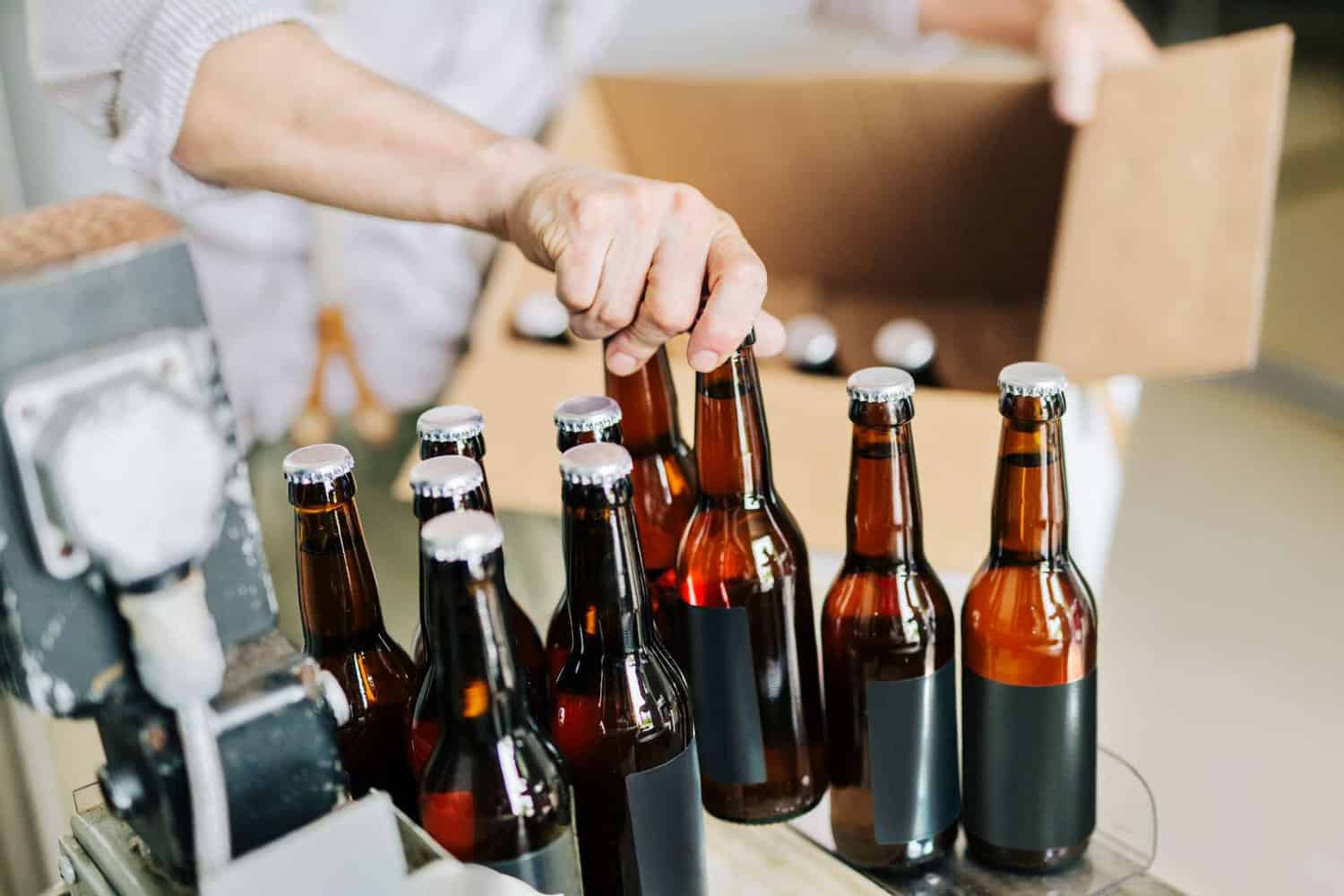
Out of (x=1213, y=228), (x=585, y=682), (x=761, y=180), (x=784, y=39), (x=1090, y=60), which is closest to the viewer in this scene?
(x=585, y=682)

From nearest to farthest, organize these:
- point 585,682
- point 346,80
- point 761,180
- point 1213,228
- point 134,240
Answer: point 134,240 < point 585,682 < point 346,80 < point 1213,228 < point 761,180

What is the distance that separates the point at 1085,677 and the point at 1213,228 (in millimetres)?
463

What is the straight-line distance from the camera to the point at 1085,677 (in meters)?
0.59

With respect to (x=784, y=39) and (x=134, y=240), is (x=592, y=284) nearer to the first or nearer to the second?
(x=134, y=240)

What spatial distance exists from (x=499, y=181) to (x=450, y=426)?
0.20 m

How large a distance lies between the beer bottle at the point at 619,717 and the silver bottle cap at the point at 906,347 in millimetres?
691

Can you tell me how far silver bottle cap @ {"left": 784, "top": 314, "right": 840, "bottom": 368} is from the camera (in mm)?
1239

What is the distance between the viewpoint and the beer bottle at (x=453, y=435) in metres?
0.58

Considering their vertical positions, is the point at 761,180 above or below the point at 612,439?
above

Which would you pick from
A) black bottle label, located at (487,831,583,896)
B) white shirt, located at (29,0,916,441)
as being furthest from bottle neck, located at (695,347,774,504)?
white shirt, located at (29,0,916,441)

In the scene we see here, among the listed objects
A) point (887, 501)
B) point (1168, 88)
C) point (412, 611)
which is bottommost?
point (412, 611)

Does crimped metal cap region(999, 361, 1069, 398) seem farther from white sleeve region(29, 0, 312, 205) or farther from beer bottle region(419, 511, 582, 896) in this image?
white sleeve region(29, 0, 312, 205)

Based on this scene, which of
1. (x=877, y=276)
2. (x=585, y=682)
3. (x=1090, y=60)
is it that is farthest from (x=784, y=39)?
(x=585, y=682)

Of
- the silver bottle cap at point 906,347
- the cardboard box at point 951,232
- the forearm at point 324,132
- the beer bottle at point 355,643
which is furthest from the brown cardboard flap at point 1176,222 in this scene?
the beer bottle at point 355,643
